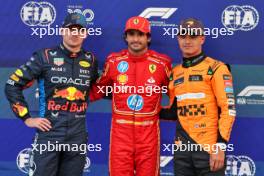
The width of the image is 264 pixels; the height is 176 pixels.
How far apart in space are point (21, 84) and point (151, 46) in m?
1.20

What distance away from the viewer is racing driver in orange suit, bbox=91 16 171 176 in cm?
269

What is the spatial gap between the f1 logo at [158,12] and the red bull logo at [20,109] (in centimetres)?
133

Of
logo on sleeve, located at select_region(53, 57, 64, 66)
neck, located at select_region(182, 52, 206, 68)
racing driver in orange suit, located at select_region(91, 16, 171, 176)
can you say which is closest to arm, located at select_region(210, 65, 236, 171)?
neck, located at select_region(182, 52, 206, 68)

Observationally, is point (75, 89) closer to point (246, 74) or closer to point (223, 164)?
point (223, 164)

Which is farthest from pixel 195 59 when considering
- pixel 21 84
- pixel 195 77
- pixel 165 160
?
pixel 21 84

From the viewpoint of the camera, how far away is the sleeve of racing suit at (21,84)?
2632 millimetres

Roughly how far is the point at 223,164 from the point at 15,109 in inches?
58.8

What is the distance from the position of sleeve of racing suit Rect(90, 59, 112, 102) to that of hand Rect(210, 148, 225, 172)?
0.99 meters

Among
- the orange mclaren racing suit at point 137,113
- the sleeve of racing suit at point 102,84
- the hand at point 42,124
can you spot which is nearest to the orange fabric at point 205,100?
the orange mclaren racing suit at point 137,113

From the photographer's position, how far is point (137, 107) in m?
2.74

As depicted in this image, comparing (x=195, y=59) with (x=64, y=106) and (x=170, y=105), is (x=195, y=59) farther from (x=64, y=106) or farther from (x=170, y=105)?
(x=64, y=106)

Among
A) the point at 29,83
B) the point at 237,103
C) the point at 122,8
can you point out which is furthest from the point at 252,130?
the point at 29,83

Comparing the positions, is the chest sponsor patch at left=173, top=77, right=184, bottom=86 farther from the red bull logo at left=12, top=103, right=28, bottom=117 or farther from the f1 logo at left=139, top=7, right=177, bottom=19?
the red bull logo at left=12, top=103, right=28, bottom=117

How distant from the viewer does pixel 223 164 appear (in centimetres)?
246
